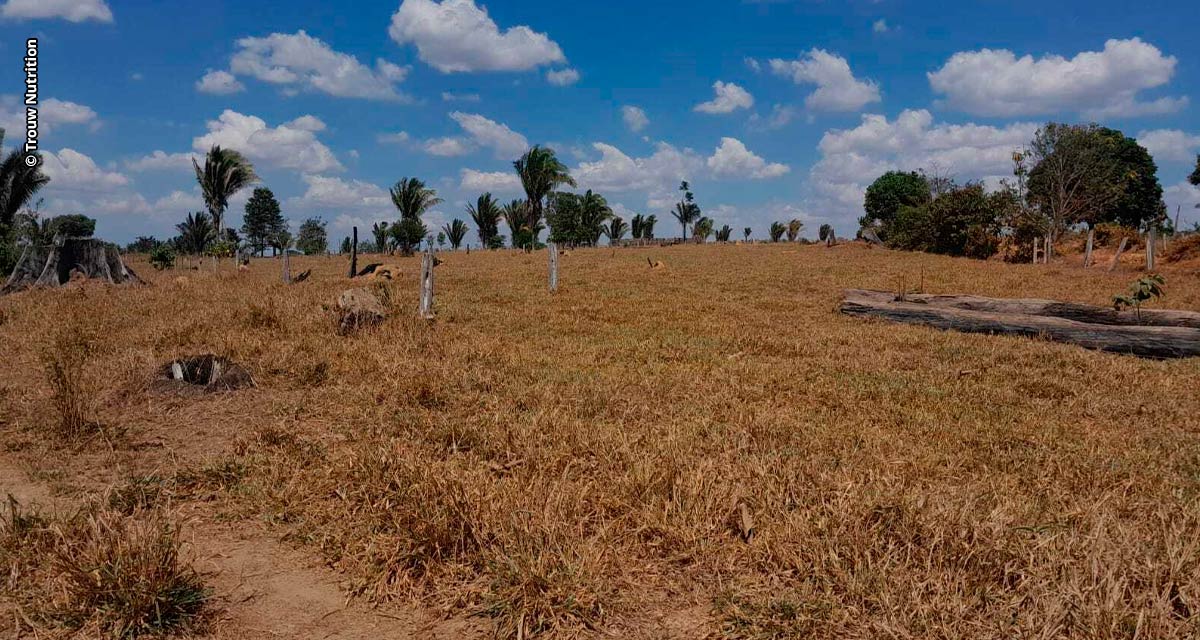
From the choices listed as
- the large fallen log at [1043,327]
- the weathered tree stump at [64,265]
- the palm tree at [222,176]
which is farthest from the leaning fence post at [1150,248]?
the palm tree at [222,176]

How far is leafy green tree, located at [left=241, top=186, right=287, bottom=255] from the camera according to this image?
63000 mm

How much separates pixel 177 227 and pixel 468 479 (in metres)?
62.7

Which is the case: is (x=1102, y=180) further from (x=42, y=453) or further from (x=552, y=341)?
(x=42, y=453)

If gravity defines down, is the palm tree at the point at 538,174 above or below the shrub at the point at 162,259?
above

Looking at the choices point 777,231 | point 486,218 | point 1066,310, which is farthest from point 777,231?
point 1066,310

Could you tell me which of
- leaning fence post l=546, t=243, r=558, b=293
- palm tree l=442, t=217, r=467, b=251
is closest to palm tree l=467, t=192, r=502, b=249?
palm tree l=442, t=217, r=467, b=251

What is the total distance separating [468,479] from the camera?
366 centimetres

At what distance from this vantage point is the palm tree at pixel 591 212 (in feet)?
198

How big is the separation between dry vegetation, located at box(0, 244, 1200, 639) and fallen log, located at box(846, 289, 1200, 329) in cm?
157

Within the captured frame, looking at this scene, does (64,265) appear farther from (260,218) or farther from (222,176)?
(260,218)

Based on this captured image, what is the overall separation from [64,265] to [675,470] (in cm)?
1826

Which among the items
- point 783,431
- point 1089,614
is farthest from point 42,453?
point 1089,614

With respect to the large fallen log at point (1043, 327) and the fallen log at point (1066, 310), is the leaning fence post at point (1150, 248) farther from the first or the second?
the large fallen log at point (1043, 327)

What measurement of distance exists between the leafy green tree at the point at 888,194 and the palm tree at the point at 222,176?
46.5 m
